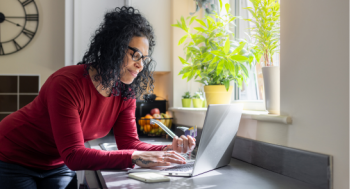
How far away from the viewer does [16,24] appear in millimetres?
2695

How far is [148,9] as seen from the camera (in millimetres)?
2066

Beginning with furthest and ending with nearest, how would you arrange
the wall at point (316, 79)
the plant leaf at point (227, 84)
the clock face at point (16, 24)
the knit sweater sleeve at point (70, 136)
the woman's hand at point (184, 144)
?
the clock face at point (16, 24) < the plant leaf at point (227, 84) < the woman's hand at point (184, 144) < the knit sweater sleeve at point (70, 136) < the wall at point (316, 79)

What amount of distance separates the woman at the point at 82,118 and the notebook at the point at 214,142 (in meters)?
0.07

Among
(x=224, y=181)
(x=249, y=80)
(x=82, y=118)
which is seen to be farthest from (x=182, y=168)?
(x=249, y=80)

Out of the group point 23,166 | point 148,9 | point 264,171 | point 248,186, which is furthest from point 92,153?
point 148,9

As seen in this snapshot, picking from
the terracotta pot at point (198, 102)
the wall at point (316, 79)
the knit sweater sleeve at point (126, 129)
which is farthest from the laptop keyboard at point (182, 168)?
the terracotta pot at point (198, 102)

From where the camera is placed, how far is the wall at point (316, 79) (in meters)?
0.75

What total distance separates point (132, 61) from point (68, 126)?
0.33 m

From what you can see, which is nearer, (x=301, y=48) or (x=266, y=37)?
(x=301, y=48)

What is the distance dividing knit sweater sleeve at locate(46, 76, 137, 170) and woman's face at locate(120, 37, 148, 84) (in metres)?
0.22

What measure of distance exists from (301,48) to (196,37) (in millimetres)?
723

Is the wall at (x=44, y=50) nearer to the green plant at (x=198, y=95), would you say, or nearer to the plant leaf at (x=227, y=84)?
the green plant at (x=198, y=95)

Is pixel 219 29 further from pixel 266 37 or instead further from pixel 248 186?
pixel 248 186

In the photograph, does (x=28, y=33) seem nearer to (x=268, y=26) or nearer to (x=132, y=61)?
(x=132, y=61)
